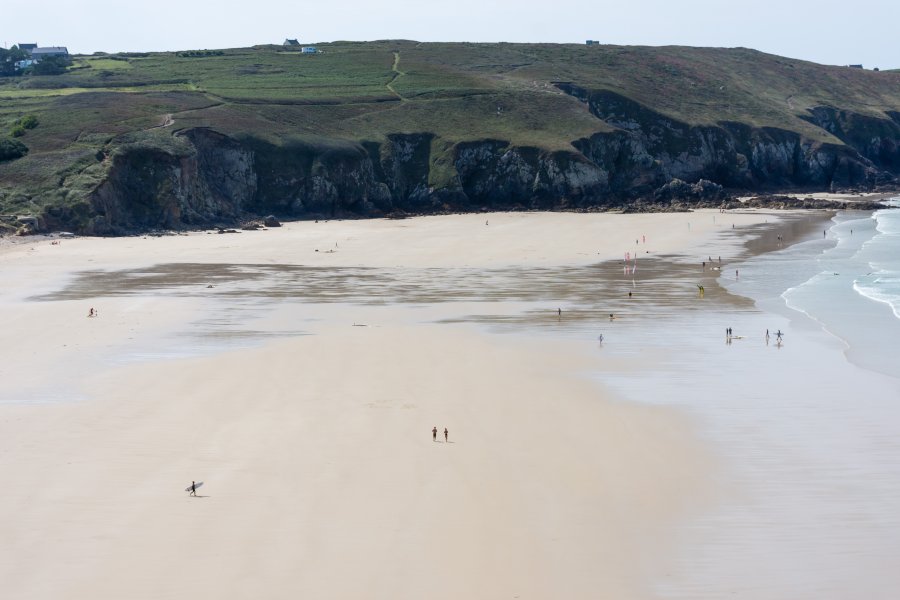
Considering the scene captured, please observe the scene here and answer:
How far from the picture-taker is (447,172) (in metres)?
86.1

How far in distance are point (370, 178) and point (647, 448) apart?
64357 mm

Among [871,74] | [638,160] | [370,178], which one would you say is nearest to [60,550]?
[370,178]

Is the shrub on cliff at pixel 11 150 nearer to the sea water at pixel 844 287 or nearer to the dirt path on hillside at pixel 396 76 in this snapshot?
the dirt path on hillside at pixel 396 76

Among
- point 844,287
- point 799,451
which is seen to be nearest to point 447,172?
point 844,287

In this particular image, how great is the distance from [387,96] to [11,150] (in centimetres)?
4141

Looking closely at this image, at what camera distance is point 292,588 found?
13.5 m

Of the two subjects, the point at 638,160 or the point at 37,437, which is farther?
the point at 638,160

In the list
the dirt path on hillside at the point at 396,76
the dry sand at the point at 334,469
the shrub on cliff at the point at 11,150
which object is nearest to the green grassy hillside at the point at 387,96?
the dirt path on hillside at the point at 396,76

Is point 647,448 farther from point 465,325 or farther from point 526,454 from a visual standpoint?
point 465,325

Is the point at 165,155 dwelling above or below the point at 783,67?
below

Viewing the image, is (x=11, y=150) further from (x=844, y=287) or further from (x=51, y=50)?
(x=51, y=50)

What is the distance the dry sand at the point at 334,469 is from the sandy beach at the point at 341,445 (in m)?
0.06

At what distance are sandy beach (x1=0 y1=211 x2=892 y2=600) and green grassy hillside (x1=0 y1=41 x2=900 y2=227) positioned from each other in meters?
32.0

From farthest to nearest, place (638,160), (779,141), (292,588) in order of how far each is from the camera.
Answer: (779,141), (638,160), (292,588)
